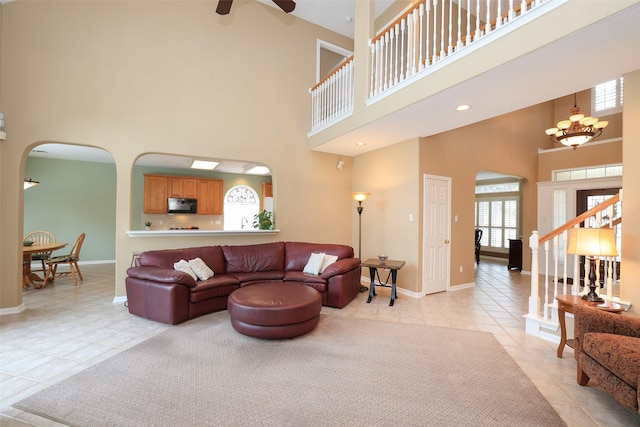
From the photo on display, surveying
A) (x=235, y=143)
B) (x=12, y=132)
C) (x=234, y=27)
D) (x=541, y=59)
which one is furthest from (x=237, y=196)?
(x=541, y=59)

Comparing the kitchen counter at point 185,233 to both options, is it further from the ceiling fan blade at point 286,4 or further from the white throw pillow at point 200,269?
the ceiling fan blade at point 286,4

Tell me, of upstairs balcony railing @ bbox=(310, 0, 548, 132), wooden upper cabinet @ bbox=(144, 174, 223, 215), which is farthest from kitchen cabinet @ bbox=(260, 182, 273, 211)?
upstairs balcony railing @ bbox=(310, 0, 548, 132)

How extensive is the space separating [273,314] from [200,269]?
1638 mm

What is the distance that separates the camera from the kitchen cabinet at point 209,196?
26.7ft

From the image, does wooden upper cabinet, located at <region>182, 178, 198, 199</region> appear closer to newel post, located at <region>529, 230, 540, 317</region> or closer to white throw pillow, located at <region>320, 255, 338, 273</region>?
white throw pillow, located at <region>320, 255, 338, 273</region>

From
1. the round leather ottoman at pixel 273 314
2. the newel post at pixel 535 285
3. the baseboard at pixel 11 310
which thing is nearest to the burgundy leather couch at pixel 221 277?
the round leather ottoman at pixel 273 314

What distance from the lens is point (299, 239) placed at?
579cm

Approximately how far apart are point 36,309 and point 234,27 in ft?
17.9

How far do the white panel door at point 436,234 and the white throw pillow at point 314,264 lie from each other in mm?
1798

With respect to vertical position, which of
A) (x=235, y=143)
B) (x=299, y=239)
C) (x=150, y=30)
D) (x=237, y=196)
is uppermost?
(x=150, y=30)

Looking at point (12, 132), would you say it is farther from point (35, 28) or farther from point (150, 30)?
point (150, 30)

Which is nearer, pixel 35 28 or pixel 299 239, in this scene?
pixel 35 28

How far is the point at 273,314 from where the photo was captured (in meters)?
2.92

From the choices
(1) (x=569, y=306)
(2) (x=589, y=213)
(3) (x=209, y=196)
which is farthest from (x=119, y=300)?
(2) (x=589, y=213)
